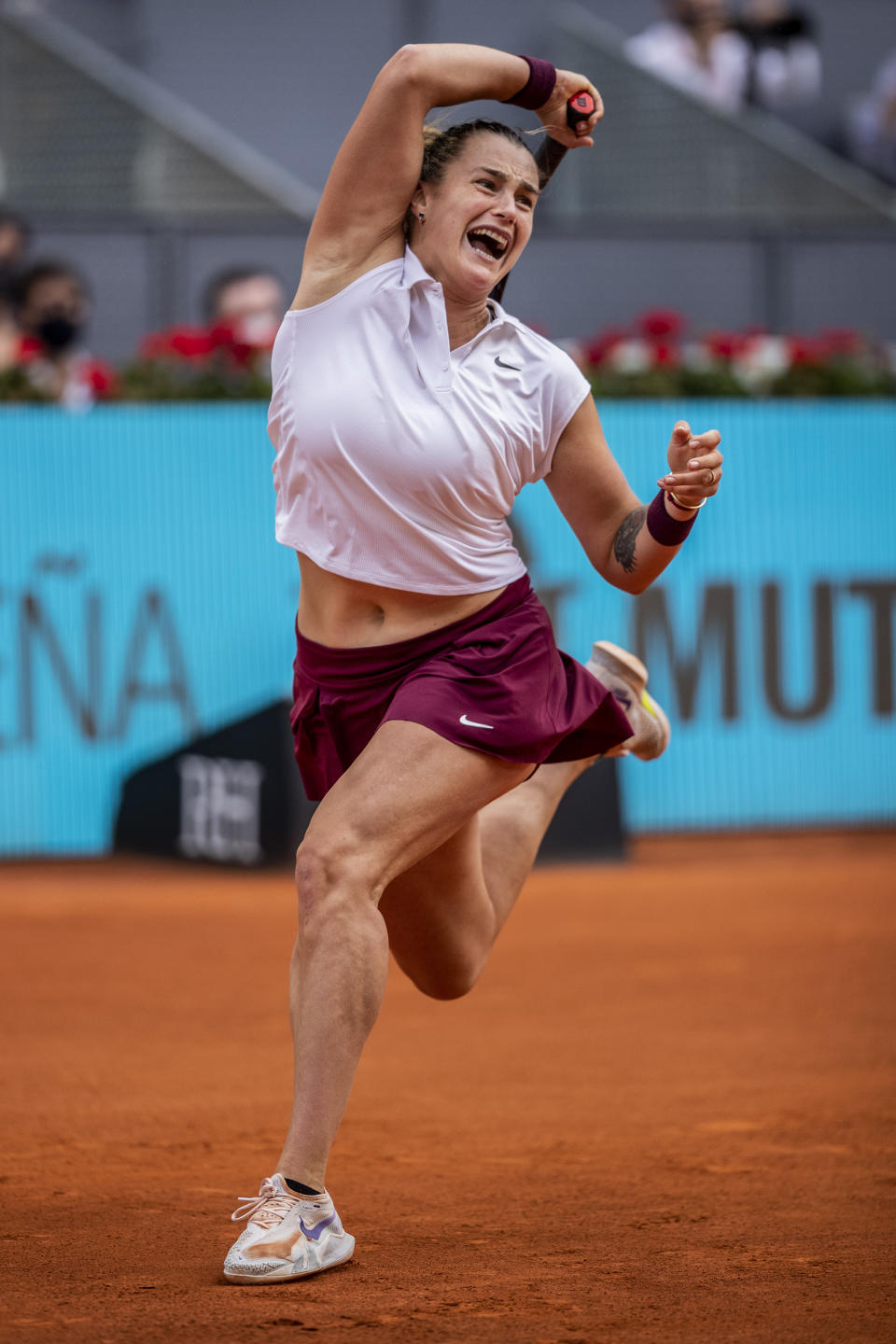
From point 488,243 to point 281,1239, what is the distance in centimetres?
196

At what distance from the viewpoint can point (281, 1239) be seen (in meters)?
3.00

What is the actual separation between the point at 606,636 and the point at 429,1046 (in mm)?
4496

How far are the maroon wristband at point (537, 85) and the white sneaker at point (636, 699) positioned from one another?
1432mm

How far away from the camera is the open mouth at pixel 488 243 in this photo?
345 cm

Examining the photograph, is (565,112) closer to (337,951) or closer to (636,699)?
(636,699)

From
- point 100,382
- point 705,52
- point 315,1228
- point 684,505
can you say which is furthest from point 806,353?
point 315,1228

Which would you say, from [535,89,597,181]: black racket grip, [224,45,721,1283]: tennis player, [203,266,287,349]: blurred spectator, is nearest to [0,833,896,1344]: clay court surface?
[224,45,721,1283]: tennis player

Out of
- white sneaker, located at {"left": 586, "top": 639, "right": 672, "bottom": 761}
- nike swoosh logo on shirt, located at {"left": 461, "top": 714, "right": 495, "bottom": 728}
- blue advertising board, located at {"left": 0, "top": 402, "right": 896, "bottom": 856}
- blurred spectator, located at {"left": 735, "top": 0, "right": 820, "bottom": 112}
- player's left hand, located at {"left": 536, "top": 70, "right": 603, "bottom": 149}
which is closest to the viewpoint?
nike swoosh logo on shirt, located at {"left": 461, "top": 714, "right": 495, "bottom": 728}

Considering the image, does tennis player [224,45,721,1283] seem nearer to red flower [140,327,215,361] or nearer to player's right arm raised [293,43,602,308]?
player's right arm raised [293,43,602,308]

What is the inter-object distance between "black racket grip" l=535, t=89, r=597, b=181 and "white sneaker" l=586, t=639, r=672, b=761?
1.25 m

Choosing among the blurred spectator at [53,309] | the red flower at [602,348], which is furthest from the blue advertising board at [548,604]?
the blurred spectator at [53,309]

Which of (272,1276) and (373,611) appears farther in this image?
(373,611)

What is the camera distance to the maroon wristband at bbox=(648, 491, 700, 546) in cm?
345

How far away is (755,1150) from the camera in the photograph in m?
Answer: 4.10
